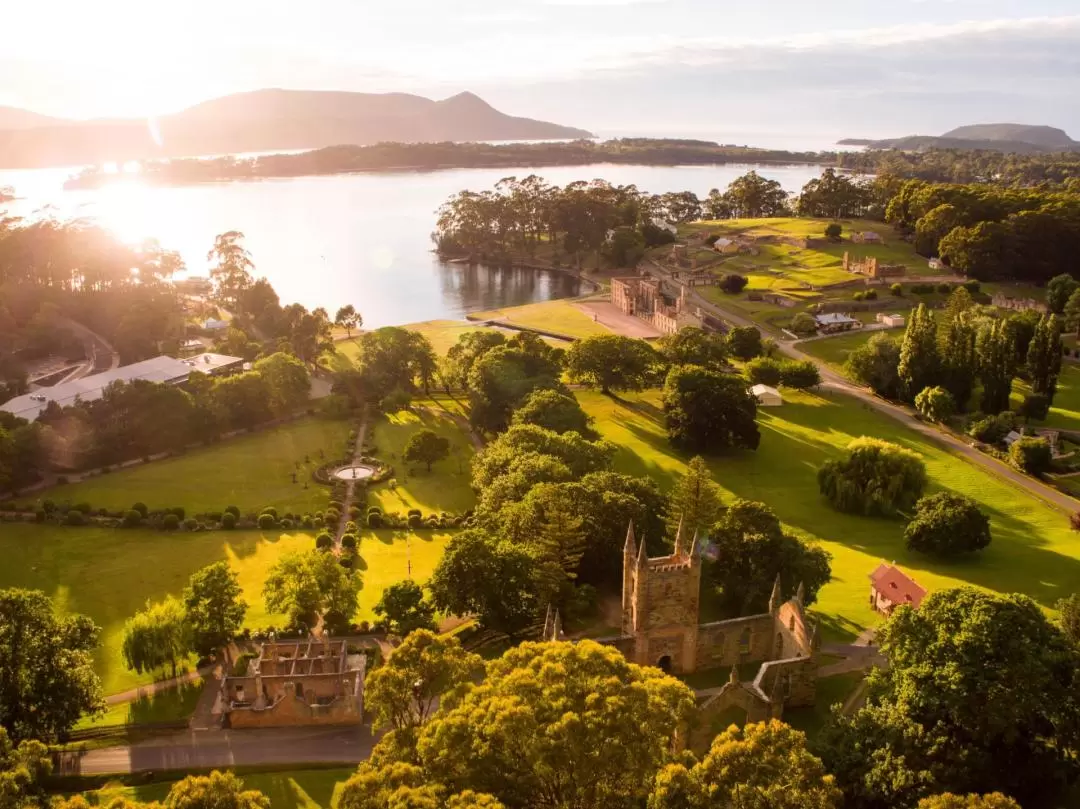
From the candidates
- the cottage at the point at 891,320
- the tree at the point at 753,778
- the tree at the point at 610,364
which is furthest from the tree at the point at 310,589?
the cottage at the point at 891,320

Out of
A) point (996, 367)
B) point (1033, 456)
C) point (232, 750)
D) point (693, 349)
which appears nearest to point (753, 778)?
point (232, 750)

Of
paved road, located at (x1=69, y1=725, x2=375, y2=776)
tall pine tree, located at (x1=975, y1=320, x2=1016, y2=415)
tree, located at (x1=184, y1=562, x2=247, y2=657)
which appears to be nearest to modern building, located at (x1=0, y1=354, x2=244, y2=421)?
tree, located at (x1=184, y1=562, x2=247, y2=657)

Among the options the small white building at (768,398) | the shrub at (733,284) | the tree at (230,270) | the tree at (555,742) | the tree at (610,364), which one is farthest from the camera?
the shrub at (733,284)

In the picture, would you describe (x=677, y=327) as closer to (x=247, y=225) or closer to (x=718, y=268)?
(x=718, y=268)

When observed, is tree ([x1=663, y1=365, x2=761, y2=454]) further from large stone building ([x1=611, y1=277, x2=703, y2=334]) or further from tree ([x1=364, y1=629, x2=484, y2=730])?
tree ([x1=364, y1=629, x2=484, y2=730])

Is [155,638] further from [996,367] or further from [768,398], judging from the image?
[996,367]

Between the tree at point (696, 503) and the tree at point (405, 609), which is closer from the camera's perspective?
the tree at point (405, 609)

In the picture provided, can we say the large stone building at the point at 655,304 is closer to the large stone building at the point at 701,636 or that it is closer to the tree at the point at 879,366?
the tree at the point at 879,366
